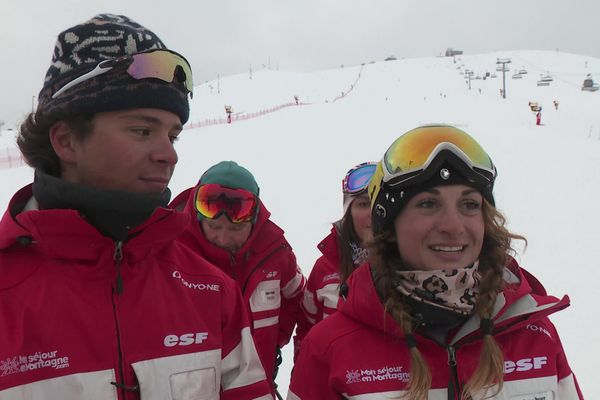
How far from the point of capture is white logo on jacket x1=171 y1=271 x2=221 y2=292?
1826mm

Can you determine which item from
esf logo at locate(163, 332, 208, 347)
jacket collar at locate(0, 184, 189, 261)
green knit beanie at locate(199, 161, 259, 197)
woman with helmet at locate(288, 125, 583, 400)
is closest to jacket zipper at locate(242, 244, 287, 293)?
green knit beanie at locate(199, 161, 259, 197)

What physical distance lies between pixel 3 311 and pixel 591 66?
11279 cm

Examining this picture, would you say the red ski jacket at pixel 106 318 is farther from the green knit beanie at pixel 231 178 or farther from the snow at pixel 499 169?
the snow at pixel 499 169

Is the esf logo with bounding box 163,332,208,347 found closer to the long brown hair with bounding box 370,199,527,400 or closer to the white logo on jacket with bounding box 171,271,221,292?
the white logo on jacket with bounding box 171,271,221,292

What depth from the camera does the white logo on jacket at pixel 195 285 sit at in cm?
183

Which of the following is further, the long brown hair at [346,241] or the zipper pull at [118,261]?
the long brown hair at [346,241]

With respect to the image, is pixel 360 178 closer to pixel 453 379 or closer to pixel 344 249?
pixel 344 249

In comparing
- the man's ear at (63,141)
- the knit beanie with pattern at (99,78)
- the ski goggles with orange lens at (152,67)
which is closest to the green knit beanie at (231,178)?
the ski goggles with orange lens at (152,67)

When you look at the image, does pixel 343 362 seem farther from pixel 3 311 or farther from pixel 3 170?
pixel 3 170

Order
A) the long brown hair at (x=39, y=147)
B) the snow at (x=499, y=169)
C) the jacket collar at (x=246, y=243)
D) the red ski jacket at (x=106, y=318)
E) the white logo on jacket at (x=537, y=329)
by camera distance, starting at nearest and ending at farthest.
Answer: the red ski jacket at (x=106, y=318) < the long brown hair at (x=39, y=147) < the white logo on jacket at (x=537, y=329) < the jacket collar at (x=246, y=243) < the snow at (x=499, y=169)

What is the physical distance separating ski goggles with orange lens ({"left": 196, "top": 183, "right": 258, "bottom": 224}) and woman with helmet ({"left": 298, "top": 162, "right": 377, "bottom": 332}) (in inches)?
24.3

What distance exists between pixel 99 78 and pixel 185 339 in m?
1.01

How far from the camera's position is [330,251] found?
3346 millimetres

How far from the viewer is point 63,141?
66.0 inches
